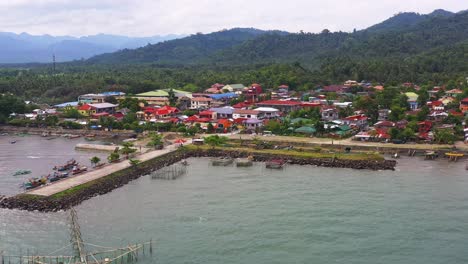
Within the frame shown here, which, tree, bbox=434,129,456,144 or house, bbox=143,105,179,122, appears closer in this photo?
tree, bbox=434,129,456,144

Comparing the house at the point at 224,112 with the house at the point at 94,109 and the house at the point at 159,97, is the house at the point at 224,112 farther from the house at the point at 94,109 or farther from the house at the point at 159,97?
the house at the point at 94,109

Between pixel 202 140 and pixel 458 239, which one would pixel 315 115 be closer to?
pixel 202 140

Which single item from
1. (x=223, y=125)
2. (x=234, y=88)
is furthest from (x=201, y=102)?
(x=223, y=125)

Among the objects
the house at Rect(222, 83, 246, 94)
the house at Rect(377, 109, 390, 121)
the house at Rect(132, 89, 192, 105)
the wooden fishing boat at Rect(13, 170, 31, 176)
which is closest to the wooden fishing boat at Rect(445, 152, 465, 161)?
the house at Rect(377, 109, 390, 121)

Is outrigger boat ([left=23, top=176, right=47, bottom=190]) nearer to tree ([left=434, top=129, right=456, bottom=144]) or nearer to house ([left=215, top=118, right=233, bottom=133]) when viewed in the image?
house ([left=215, top=118, right=233, bottom=133])

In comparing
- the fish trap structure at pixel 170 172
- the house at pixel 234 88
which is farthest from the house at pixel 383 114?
the house at pixel 234 88

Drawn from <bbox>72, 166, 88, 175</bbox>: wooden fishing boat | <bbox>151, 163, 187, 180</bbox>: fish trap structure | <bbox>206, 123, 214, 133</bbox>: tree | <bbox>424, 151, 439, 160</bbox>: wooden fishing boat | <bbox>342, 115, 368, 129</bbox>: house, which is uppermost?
<bbox>342, 115, 368, 129</bbox>: house

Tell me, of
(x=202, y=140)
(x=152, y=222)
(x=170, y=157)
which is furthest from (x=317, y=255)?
(x=202, y=140)
